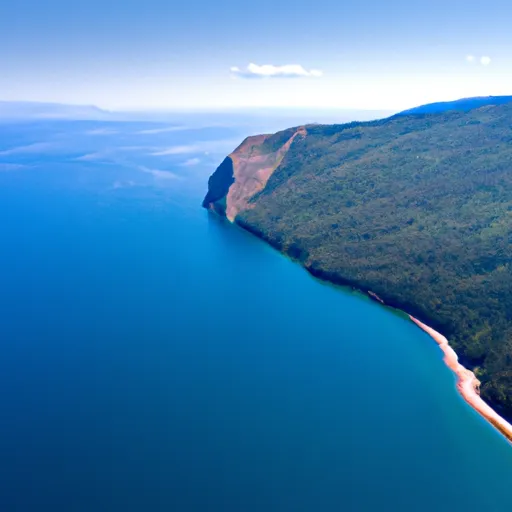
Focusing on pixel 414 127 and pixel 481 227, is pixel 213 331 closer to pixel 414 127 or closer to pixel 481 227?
pixel 481 227

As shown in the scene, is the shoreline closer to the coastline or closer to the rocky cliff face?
the coastline

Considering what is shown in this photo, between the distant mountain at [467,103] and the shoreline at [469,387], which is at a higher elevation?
the distant mountain at [467,103]

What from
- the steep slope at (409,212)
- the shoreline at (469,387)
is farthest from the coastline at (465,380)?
the steep slope at (409,212)

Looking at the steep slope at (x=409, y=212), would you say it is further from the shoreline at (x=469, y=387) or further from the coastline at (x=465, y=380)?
the shoreline at (x=469, y=387)

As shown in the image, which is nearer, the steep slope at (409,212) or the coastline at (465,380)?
the coastline at (465,380)

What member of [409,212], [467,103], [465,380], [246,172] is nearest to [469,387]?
[465,380]

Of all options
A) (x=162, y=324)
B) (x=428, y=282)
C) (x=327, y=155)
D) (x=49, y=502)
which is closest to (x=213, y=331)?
(x=162, y=324)

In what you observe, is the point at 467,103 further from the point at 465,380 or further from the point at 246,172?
the point at 465,380

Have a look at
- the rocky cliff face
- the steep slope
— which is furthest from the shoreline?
the rocky cliff face
